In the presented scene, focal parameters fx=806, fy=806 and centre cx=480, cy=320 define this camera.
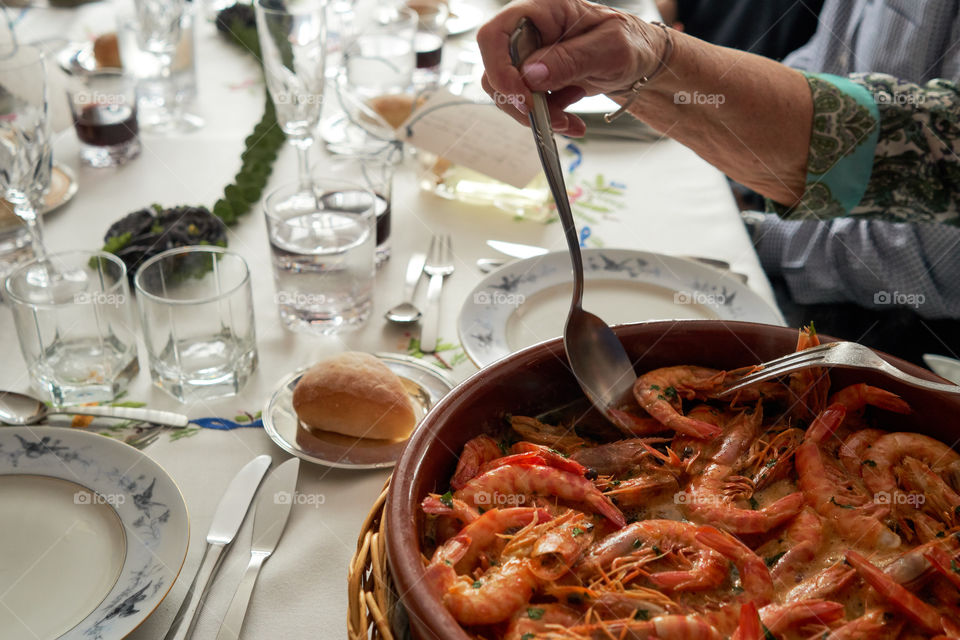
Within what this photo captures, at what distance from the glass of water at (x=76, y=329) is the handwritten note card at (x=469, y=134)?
2.24 ft

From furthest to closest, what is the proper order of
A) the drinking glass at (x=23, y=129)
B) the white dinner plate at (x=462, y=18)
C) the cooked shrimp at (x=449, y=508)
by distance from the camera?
the white dinner plate at (x=462, y=18), the drinking glass at (x=23, y=129), the cooked shrimp at (x=449, y=508)

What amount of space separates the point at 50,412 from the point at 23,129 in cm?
46

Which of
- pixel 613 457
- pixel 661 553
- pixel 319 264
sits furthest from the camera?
pixel 319 264

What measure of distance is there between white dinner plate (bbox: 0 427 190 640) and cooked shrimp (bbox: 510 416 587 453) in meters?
0.40

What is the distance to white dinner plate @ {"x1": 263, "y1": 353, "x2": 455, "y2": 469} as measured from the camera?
1059 mm

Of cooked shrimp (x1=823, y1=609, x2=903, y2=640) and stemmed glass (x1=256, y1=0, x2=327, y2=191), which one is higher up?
stemmed glass (x1=256, y1=0, x2=327, y2=191)

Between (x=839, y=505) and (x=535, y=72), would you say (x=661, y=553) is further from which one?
(x=535, y=72)

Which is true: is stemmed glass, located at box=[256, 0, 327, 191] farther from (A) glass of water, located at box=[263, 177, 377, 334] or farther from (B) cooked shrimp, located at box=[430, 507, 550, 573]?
(B) cooked shrimp, located at box=[430, 507, 550, 573]

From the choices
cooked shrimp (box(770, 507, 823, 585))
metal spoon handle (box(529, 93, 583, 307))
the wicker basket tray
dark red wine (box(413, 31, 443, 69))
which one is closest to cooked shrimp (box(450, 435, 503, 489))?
the wicker basket tray

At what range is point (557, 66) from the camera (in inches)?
44.9

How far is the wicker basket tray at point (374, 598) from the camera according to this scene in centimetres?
73
